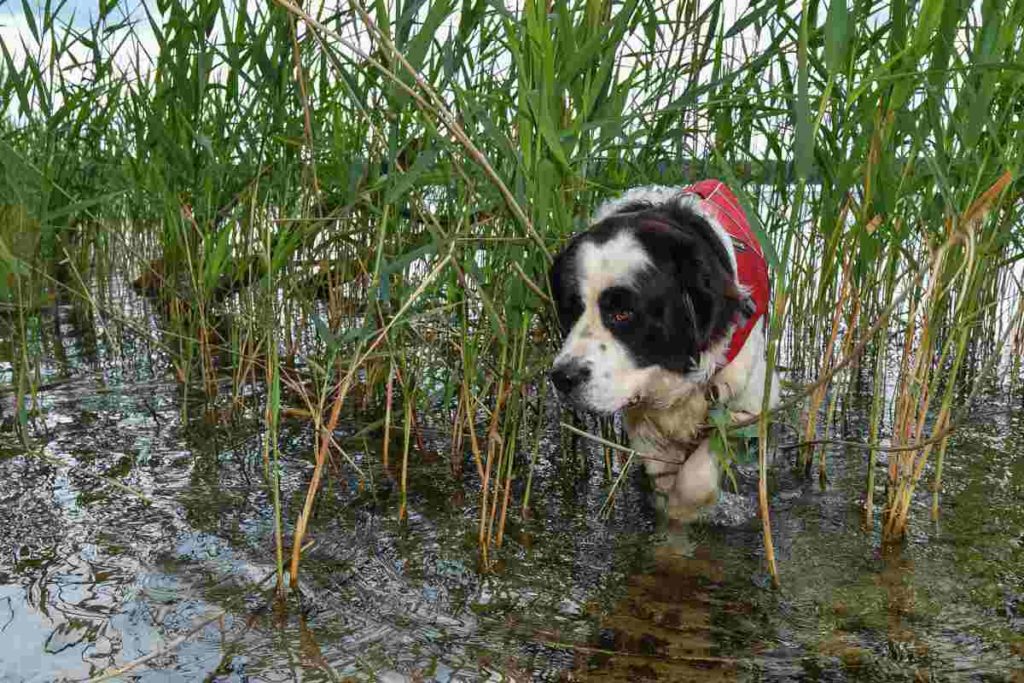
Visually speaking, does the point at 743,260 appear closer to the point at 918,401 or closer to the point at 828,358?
the point at 828,358

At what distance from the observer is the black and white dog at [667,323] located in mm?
2551

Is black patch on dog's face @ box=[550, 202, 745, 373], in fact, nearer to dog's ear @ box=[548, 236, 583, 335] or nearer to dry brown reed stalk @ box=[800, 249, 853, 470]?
dog's ear @ box=[548, 236, 583, 335]

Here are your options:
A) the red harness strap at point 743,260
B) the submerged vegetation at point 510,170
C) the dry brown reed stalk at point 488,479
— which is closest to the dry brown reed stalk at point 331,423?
the submerged vegetation at point 510,170

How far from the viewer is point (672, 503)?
9.86 ft

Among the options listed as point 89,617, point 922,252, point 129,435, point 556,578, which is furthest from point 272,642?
point 922,252

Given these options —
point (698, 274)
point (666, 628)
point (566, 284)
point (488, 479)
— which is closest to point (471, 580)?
point (488, 479)

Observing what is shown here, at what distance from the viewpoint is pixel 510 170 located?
2.49m

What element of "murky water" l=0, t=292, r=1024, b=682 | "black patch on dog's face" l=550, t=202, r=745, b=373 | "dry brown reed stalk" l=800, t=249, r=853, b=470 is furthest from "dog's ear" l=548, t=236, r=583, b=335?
"dry brown reed stalk" l=800, t=249, r=853, b=470

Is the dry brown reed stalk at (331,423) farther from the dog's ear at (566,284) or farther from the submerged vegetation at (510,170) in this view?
the dog's ear at (566,284)

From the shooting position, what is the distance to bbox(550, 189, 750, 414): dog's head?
2.53 m

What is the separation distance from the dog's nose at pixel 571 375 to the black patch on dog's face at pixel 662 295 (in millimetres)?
157

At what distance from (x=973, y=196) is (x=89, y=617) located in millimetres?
2266

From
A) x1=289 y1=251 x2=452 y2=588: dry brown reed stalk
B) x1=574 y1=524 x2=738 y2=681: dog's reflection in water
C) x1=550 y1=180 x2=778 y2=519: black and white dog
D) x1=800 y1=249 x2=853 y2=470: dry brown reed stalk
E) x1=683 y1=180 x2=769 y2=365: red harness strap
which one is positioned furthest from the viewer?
x1=800 y1=249 x2=853 y2=470: dry brown reed stalk

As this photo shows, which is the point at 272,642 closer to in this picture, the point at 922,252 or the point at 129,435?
the point at 129,435
